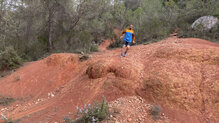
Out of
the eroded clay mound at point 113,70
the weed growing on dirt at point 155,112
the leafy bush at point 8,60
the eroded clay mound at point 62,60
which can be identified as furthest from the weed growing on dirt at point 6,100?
the weed growing on dirt at point 155,112

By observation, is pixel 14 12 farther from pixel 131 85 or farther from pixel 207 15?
pixel 207 15

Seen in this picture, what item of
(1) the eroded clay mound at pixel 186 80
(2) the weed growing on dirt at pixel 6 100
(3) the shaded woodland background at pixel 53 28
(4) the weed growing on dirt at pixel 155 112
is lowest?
(2) the weed growing on dirt at pixel 6 100

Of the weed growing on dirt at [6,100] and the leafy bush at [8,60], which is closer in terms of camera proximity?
the weed growing on dirt at [6,100]

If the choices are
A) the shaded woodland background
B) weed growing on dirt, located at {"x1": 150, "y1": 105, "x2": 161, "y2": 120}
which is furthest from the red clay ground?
the shaded woodland background

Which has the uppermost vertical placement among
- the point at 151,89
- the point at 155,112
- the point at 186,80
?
the point at 186,80

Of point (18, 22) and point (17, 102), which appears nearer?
point (17, 102)

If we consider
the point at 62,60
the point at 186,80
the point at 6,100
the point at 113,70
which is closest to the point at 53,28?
the point at 62,60

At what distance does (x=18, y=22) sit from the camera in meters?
9.90

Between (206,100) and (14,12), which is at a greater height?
(14,12)

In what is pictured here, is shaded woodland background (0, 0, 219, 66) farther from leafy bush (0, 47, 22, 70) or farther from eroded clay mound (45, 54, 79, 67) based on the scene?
eroded clay mound (45, 54, 79, 67)

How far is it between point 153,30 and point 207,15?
178 inches

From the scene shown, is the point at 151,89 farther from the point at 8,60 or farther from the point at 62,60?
the point at 8,60

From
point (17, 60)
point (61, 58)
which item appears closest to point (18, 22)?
point (17, 60)

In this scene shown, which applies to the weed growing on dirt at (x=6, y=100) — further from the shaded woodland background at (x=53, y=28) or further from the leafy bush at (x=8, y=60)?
the shaded woodland background at (x=53, y=28)
